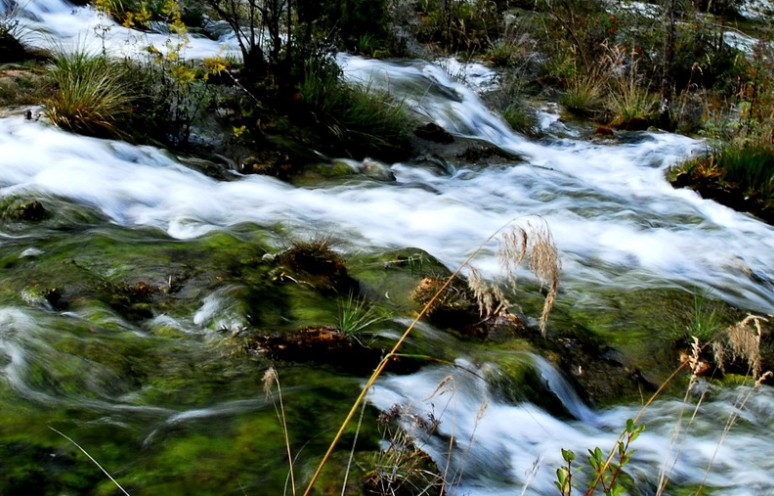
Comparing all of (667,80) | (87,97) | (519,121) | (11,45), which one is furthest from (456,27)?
(87,97)

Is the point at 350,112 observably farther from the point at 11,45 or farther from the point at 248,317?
the point at 248,317

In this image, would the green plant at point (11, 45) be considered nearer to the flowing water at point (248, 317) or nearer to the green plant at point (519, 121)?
the flowing water at point (248, 317)

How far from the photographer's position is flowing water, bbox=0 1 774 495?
253 centimetres

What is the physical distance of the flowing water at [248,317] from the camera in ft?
8.29

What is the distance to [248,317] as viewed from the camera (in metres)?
3.72

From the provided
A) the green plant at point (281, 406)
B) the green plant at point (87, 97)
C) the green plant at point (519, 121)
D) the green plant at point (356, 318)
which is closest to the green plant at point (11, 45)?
the green plant at point (87, 97)

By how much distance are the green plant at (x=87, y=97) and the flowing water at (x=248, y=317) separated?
0.81 ft

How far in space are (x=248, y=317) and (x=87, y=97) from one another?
344 cm

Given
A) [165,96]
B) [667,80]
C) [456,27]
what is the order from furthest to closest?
1. [456,27]
2. [667,80]
3. [165,96]

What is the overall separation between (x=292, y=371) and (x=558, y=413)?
132cm

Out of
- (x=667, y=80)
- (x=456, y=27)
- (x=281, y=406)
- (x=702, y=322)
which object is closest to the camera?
(x=281, y=406)

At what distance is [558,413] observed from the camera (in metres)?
3.73

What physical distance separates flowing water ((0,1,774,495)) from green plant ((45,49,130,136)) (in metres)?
0.25

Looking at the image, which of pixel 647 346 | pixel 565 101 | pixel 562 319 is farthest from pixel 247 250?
pixel 565 101
